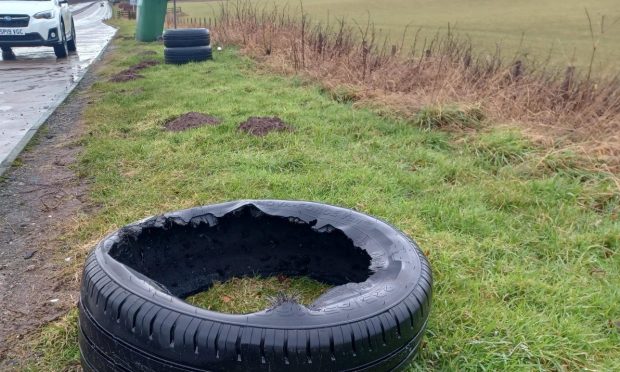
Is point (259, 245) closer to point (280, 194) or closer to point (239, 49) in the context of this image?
point (280, 194)

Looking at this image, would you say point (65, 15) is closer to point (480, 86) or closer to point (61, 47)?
point (61, 47)

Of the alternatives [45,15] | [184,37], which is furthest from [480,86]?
[45,15]

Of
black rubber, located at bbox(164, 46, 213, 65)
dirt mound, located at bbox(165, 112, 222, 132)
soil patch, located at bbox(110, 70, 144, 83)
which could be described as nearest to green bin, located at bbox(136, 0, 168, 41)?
black rubber, located at bbox(164, 46, 213, 65)

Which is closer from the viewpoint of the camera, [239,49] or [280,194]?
[280,194]

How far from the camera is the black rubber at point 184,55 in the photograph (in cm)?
1091

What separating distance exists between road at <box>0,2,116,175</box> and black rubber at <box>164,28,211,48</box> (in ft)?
6.15

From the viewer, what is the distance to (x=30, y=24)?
1240 cm

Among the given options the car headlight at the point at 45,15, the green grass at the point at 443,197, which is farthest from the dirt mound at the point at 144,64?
the green grass at the point at 443,197

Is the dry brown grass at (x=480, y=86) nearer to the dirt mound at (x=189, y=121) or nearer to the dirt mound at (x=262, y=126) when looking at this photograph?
the dirt mound at (x=262, y=126)

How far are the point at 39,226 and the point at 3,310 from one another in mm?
1135

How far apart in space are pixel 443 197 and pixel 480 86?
331cm

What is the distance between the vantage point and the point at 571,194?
165 inches

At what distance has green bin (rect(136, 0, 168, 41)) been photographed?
15.7 metres

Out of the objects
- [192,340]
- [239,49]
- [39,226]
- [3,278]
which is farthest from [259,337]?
[239,49]
